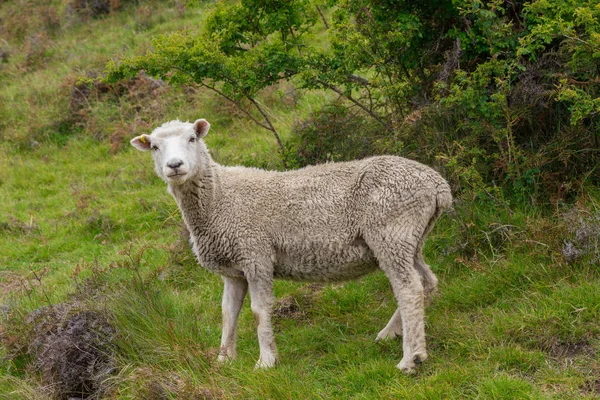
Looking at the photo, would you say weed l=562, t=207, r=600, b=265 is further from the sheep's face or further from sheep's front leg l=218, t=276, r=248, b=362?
the sheep's face

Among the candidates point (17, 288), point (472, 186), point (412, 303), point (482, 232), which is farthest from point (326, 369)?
point (17, 288)

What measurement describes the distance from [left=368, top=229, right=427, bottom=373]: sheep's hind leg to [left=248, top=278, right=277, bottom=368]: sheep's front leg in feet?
3.25

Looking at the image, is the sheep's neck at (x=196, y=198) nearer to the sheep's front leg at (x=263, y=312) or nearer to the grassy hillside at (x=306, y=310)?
the sheep's front leg at (x=263, y=312)

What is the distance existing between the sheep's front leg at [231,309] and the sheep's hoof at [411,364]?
1587mm

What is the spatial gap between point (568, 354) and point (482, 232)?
174 centimetres

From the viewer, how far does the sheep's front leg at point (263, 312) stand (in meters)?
6.19

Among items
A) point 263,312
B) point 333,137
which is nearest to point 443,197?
point 263,312

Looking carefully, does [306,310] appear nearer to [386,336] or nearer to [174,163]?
[386,336]

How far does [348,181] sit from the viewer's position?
6.25 metres

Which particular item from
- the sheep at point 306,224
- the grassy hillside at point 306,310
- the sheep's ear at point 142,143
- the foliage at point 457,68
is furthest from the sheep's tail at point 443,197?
the sheep's ear at point 142,143

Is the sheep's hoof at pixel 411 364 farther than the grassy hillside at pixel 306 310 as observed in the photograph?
Yes

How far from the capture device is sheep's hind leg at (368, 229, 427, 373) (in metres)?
5.65

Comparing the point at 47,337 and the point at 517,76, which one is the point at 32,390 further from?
the point at 517,76

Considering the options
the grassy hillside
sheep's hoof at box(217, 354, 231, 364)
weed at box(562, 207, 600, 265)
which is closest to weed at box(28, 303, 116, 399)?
the grassy hillside
